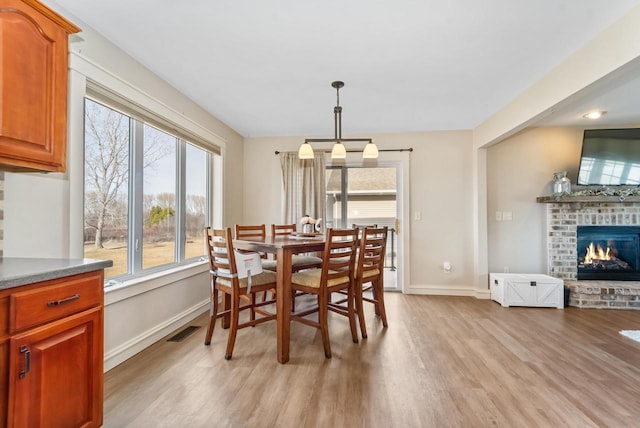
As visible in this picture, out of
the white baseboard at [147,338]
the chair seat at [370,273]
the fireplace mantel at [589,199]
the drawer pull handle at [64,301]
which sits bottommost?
the white baseboard at [147,338]

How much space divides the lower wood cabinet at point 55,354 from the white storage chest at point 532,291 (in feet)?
13.0

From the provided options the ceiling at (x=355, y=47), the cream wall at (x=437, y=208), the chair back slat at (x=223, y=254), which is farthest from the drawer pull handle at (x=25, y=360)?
the cream wall at (x=437, y=208)

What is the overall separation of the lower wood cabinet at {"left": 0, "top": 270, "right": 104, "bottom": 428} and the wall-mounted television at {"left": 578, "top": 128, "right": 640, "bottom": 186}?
502 cm

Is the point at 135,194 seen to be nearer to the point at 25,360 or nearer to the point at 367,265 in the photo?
the point at 25,360

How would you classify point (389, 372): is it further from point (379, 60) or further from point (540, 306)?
point (540, 306)

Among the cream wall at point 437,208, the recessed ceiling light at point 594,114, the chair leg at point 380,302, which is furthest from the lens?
the cream wall at point 437,208

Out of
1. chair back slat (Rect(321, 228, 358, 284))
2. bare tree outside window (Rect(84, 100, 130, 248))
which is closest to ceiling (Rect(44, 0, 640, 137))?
bare tree outside window (Rect(84, 100, 130, 248))

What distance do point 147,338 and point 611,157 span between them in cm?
547

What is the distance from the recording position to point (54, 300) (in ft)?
3.67

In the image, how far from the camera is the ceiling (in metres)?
1.72

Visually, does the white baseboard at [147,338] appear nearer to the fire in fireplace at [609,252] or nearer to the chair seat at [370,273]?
the chair seat at [370,273]

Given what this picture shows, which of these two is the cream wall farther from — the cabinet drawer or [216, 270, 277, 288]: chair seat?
the cabinet drawer

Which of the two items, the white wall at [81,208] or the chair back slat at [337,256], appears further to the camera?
the chair back slat at [337,256]

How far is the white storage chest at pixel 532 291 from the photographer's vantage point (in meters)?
3.46
